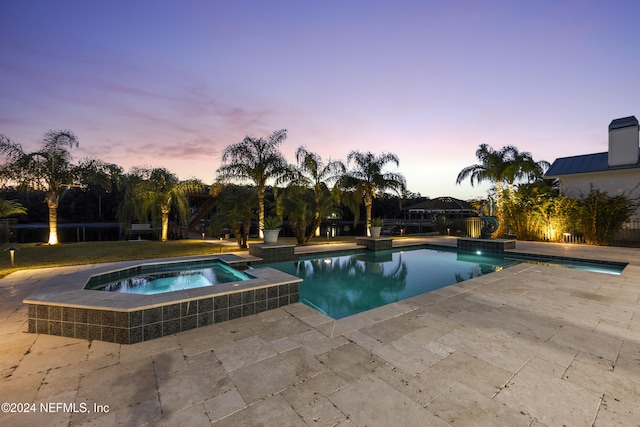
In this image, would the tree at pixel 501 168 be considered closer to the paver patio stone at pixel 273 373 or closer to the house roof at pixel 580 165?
the house roof at pixel 580 165

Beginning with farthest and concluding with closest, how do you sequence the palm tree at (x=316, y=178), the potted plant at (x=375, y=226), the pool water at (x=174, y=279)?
the potted plant at (x=375, y=226)
the palm tree at (x=316, y=178)
the pool water at (x=174, y=279)

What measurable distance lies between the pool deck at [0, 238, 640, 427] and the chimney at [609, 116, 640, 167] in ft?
49.0

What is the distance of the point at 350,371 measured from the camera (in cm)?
245

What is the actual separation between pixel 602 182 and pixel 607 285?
42.6 feet

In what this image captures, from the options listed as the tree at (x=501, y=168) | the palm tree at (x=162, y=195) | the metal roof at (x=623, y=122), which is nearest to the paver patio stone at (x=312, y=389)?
the palm tree at (x=162, y=195)

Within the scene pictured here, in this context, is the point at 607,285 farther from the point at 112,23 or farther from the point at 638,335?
the point at 112,23

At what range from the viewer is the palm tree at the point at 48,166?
1155 cm

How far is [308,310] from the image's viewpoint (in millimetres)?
4148

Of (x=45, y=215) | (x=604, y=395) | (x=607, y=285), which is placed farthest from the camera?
(x=45, y=215)

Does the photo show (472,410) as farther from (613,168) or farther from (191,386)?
(613,168)

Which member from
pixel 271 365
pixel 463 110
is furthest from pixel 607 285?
pixel 463 110

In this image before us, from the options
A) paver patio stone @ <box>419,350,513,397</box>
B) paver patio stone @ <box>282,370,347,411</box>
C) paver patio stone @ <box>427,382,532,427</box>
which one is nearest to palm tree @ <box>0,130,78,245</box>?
paver patio stone @ <box>282,370,347,411</box>

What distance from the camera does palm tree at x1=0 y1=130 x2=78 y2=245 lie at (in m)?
11.6

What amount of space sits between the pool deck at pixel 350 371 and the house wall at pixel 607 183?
1435cm
